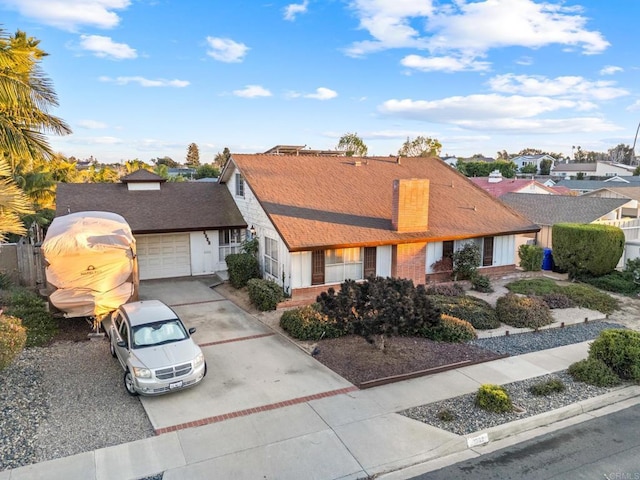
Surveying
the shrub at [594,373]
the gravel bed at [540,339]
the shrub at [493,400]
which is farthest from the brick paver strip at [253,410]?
the shrub at [594,373]

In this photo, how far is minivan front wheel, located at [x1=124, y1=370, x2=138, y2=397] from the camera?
9.80 meters

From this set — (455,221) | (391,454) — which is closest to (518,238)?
(455,221)

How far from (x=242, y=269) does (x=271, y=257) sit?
140cm

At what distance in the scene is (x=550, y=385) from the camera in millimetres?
10422

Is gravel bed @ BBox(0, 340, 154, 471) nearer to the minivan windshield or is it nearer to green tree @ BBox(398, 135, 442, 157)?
the minivan windshield

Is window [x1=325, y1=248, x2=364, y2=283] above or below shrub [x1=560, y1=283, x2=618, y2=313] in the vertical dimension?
above

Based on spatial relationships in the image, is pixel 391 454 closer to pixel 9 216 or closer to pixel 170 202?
pixel 9 216

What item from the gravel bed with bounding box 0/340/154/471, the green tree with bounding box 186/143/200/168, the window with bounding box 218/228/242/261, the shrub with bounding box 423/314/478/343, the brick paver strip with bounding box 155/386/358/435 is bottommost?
the brick paver strip with bounding box 155/386/358/435

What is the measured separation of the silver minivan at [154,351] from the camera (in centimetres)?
964

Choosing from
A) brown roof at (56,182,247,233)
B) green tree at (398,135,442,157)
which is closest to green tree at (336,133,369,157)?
green tree at (398,135,442,157)

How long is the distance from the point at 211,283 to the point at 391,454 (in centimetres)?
1411

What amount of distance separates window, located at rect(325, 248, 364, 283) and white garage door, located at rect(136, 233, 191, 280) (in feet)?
24.9

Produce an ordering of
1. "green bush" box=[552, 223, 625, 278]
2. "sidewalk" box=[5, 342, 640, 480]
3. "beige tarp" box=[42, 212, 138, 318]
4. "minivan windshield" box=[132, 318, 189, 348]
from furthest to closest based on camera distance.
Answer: "green bush" box=[552, 223, 625, 278], "beige tarp" box=[42, 212, 138, 318], "minivan windshield" box=[132, 318, 189, 348], "sidewalk" box=[5, 342, 640, 480]

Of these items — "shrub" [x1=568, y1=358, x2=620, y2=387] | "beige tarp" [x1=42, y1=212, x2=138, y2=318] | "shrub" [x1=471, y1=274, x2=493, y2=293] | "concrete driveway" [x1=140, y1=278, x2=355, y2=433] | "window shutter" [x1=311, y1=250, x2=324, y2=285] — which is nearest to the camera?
"concrete driveway" [x1=140, y1=278, x2=355, y2=433]
